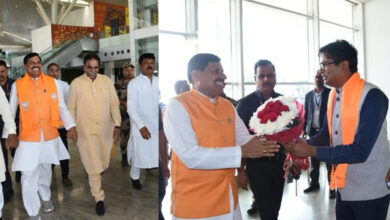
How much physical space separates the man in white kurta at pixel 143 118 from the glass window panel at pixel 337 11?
11.4 feet

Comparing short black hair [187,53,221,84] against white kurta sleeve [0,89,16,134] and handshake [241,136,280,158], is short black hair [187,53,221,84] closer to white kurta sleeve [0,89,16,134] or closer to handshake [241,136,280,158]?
handshake [241,136,280,158]

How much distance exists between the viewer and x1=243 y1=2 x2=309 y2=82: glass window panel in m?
3.57

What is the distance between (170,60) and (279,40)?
310cm

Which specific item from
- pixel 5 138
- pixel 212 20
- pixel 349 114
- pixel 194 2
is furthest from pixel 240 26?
pixel 5 138

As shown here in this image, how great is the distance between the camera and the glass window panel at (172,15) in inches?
72.7

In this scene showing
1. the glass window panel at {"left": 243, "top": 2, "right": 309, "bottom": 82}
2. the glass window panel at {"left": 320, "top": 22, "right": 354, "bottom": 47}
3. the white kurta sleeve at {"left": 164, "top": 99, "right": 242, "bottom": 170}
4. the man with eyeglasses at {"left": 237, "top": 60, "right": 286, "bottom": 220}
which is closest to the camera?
the white kurta sleeve at {"left": 164, "top": 99, "right": 242, "bottom": 170}

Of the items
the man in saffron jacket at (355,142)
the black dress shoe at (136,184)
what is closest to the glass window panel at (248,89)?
the man in saffron jacket at (355,142)

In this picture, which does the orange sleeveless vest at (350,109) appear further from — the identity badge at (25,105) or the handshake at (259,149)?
the identity badge at (25,105)

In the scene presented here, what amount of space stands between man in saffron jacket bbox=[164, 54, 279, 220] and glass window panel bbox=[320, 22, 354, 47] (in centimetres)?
332

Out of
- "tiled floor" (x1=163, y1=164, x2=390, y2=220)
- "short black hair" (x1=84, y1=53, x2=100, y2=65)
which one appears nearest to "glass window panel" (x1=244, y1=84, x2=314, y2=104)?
"tiled floor" (x1=163, y1=164, x2=390, y2=220)

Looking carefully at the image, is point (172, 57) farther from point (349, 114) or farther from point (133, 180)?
point (349, 114)

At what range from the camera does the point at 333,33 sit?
4.66 meters

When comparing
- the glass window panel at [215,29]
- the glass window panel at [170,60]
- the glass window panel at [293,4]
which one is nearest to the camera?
the glass window panel at [170,60]

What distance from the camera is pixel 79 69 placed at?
1.51 m
